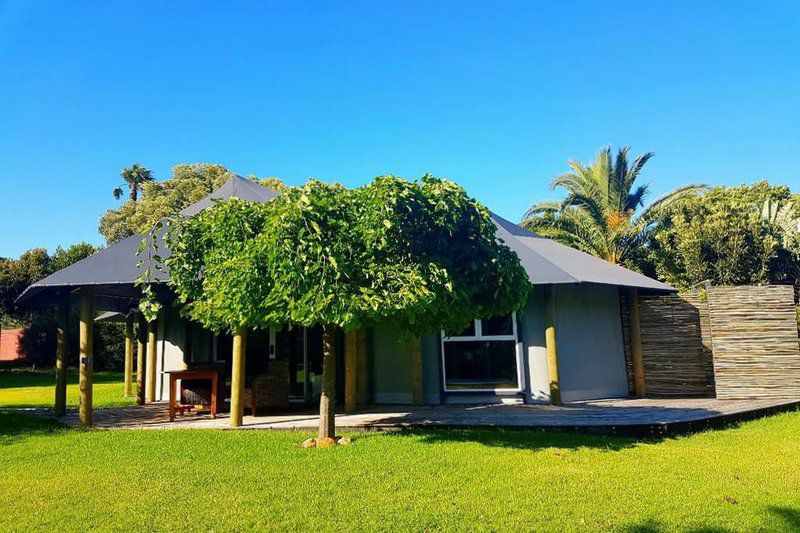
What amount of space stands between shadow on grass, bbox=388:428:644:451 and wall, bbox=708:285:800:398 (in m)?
3.86

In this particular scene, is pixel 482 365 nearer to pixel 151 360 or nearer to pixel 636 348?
pixel 636 348

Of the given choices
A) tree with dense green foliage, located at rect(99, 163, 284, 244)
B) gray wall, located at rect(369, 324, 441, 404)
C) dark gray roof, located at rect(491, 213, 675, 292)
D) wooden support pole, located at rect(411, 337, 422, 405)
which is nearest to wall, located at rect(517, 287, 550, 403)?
dark gray roof, located at rect(491, 213, 675, 292)

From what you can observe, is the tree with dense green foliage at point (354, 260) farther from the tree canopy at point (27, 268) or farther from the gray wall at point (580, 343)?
the tree canopy at point (27, 268)

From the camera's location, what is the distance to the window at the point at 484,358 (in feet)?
32.7

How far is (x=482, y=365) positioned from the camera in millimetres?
10016

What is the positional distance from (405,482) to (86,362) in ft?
20.0

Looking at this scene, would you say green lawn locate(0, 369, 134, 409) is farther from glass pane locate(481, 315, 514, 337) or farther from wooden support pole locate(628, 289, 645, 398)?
wooden support pole locate(628, 289, 645, 398)

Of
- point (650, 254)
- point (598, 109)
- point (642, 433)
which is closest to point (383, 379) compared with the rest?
point (642, 433)

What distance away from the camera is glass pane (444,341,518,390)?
32.7 ft

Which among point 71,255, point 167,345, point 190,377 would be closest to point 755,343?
point 190,377

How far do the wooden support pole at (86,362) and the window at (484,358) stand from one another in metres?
6.08

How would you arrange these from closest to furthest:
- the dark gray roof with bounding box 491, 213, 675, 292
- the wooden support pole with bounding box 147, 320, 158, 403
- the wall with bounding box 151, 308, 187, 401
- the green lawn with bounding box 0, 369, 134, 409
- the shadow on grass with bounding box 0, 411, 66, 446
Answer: the shadow on grass with bounding box 0, 411, 66, 446
the dark gray roof with bounding box 491, 213, 675, 292
the wall with bounding box 151, 308, 187, 401
the wooden support pole with bounding box 147, 320, 158, 403
the green lawn with bounding box 0, 369, 134, 409

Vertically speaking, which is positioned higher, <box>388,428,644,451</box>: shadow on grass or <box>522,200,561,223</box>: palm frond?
<box>522,200,561,223</box>: palm frond

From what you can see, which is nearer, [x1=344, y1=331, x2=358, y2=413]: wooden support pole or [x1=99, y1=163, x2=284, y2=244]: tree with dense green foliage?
[x1=344, y1=331, x2=358, y2=413]: wooden support pole
